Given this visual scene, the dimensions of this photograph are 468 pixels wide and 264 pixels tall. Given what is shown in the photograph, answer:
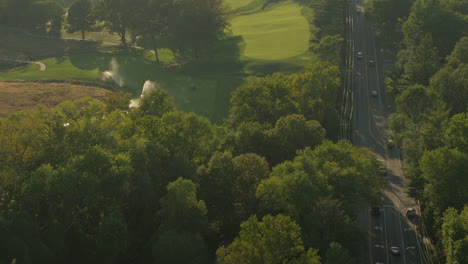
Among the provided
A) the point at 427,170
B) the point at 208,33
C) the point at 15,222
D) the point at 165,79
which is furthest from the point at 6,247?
the point at 208,33

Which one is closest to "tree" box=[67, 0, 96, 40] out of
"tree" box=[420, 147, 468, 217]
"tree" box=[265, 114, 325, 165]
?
"tree" box=[265, 114, 325, 165]

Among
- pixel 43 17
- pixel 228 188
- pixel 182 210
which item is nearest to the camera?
pixel 182 210

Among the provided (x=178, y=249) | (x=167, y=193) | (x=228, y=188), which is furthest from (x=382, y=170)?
(x=178, y=249)

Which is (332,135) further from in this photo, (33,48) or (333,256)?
(33,48)

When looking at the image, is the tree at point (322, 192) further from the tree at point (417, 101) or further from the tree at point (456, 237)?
the tree at point (417, 101)

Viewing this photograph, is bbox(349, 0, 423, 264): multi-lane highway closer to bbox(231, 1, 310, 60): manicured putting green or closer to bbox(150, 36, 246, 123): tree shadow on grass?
bbox(231, 1, 310, 60): manicured putting green

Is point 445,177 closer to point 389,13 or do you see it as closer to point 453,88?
point 453,88
